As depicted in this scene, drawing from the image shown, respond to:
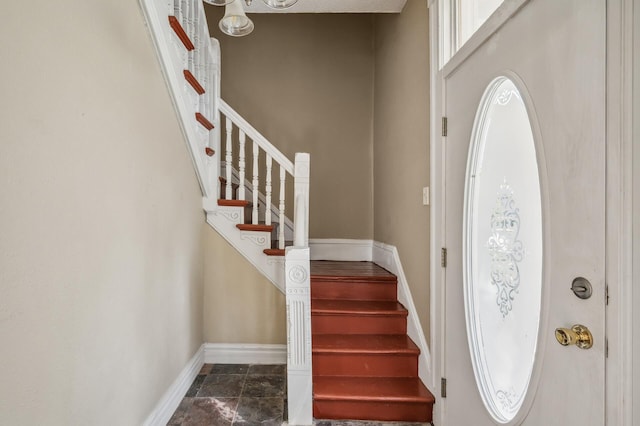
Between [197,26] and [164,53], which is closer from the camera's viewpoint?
[164,53]

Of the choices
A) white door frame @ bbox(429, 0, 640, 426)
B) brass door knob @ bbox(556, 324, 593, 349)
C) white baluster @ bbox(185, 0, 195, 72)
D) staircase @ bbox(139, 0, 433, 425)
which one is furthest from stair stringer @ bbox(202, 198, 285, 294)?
white door frame @ bbox(429, 0, 640, 426)

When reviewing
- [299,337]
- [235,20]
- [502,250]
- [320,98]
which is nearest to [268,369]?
[299,337]

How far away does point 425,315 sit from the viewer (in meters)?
2.05

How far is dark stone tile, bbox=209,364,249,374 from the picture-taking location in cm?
248

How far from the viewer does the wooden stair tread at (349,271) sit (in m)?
2.65

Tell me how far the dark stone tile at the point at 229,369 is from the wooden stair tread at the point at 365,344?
71 centimetres

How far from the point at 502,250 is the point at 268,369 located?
6.53ft

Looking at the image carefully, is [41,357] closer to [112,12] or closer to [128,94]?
[128,94]

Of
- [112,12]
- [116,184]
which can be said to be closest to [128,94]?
[112,12]

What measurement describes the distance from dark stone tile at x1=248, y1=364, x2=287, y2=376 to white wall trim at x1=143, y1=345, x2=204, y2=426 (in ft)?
1.36

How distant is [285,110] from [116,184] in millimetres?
2632

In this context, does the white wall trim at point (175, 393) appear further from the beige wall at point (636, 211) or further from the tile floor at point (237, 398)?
the beige wall at point (636, 211)

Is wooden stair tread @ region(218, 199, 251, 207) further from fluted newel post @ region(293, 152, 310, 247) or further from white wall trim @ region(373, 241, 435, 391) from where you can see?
white wall trim @ region(373, 241, 435, 391)

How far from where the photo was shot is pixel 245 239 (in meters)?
2.63
